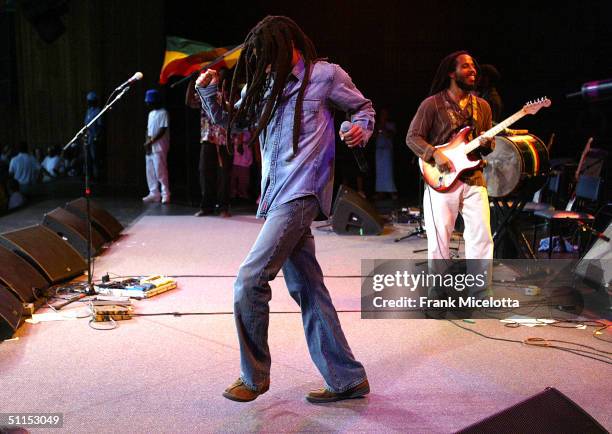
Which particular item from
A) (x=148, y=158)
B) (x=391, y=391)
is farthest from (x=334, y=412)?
(x=148, y=158)

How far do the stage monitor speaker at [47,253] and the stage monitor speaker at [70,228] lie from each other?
2.65 ft

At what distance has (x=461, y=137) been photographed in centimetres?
571

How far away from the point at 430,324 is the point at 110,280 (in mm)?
3147

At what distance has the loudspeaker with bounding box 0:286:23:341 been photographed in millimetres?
4953

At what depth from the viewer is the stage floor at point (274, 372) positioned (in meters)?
3.75

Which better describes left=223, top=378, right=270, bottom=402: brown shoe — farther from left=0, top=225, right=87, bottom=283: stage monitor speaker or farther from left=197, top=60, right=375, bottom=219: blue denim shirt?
left=0, top=225, right=87, bottom=283: stage monitor speaker

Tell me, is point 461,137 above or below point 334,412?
above

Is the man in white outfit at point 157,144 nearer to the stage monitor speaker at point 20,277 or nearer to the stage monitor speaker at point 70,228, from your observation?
the stage monitor speaker at point 70,228

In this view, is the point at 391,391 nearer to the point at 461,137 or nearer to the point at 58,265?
the point at 461,137

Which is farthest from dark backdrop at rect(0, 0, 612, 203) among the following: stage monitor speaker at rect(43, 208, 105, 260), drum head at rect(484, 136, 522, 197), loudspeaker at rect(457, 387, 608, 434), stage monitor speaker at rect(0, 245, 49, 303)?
loudspeaker at rect(457, 387, 608, 434)

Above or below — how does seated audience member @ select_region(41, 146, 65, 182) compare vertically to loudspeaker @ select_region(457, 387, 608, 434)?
below

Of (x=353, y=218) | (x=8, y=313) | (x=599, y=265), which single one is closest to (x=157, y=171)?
(x=353, y=218)

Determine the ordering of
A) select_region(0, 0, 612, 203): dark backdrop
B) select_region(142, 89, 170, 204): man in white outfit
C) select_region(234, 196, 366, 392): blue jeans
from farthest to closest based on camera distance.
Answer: select_region(0, 0, 612, 203): dark backdrop < select_region(142, 89, 170, 204): man in white outfit < select_region(234, 196, 366, 392): blue jeans

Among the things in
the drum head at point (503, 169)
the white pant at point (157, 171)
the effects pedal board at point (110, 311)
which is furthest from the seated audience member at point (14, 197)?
the drum head at point (503, 169)
